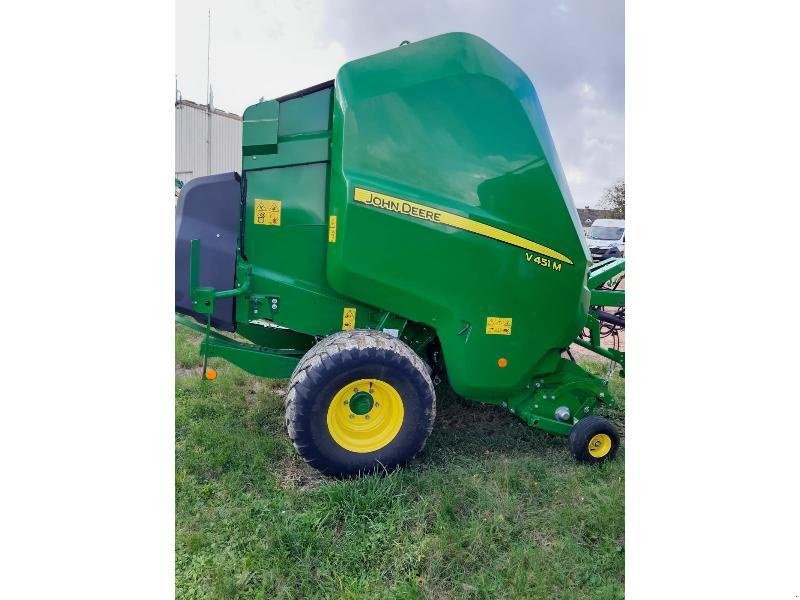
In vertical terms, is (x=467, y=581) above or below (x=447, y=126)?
below

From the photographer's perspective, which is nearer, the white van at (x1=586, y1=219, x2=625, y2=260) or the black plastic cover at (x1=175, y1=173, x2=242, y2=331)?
the black plastic cover at (x1=175, y1=173, x2=242, y2=331)

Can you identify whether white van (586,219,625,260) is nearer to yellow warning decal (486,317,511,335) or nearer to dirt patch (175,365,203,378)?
yellow warning decal (486,317,511,335)

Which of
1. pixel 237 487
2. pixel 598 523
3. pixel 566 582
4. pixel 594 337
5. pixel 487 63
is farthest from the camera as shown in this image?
pixel 594 337

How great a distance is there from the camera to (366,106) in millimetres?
2586

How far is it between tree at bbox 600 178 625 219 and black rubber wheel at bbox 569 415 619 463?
3.72 ft

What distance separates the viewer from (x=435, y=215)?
8.56 ft

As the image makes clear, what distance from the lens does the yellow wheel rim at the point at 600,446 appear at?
2.89 meters

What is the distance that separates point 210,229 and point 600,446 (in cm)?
244

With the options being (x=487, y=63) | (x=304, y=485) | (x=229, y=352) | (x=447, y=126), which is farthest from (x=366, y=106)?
(x=304, y=485)

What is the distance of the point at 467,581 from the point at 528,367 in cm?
121

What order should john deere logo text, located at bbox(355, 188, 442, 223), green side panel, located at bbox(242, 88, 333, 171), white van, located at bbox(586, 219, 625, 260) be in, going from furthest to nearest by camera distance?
1. white van, located at bbox(586, 219, 625, 260)
2. green side panel, located at bbox(242, 88, 333, 171)
3. john deere logo text, located at bbox(355, 188, 442, 223)

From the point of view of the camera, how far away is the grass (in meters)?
1.97

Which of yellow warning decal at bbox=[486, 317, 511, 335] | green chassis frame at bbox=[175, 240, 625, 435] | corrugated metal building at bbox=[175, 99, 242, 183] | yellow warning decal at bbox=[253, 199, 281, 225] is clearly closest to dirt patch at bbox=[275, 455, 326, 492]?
green chassis frame at bbox=[175, 240, 625, 435]

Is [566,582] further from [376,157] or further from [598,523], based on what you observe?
[376,157]
